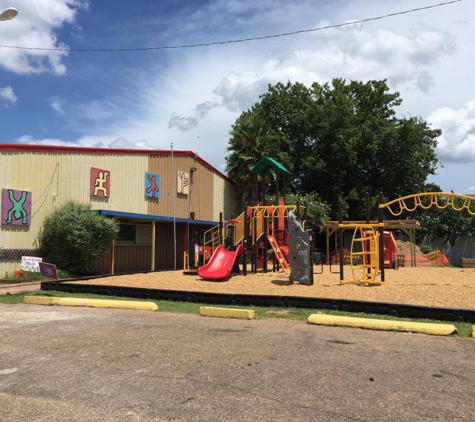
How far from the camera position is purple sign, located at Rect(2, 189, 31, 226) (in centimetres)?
1756

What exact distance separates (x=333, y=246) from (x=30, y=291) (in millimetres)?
24196

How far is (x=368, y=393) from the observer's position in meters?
4.78

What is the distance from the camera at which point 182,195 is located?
26859mm

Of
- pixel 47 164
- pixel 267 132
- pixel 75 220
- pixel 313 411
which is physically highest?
pixel 267 132

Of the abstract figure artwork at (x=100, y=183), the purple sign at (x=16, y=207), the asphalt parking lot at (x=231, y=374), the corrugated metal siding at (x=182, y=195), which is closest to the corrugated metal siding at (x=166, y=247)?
the corrugated metal siding at (x=182, y=195)

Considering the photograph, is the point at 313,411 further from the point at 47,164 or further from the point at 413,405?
the point at 47,164

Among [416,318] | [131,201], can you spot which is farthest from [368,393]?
[131,201]

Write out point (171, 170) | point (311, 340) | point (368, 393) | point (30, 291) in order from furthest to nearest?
point (171, 170) → point (30, 291) → point (311, 340) → point (368, 393)

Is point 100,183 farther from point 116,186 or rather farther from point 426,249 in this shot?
point 426,249

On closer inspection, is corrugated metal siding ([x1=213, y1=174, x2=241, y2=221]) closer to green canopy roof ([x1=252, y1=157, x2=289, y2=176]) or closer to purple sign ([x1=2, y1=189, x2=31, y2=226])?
green canopy roof ([x1=252, y1=157, x2=289, y2=176])

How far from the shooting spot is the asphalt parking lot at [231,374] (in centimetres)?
434

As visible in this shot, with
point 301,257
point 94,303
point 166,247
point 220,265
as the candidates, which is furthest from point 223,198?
point 94,303

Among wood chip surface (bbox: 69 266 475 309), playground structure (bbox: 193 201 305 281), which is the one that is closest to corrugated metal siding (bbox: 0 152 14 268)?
wood chip surface (bbox: 69 266 475 309)

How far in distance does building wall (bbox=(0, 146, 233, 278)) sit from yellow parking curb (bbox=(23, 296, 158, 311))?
6346mm
